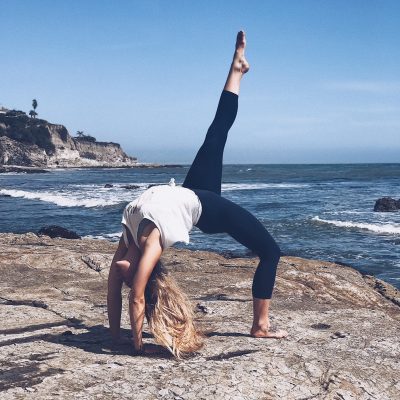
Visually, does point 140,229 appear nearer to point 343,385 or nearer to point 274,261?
point 274,261

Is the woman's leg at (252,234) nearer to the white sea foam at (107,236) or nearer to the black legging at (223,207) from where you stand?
the black legging at (223,207)

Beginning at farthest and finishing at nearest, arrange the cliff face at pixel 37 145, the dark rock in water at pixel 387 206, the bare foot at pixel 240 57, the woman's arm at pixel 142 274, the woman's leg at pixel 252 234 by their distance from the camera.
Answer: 1. the cliff face at pixel 37 145
2. the dark rock in water at pixel 387 206
3. the bare foot at pixel 240 57
4. the woman's leg at pixel 252 234
5. the woman's arm at pixel 142 274

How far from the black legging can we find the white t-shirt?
12cm

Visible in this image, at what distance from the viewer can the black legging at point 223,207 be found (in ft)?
12.2

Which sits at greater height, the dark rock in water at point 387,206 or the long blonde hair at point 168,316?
the long blonde hair at point 168,316

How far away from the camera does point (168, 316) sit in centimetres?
355

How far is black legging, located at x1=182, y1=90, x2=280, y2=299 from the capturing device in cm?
371

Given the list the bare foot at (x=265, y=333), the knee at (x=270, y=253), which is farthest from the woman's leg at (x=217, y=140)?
the bare foot at (x=265, y=333)

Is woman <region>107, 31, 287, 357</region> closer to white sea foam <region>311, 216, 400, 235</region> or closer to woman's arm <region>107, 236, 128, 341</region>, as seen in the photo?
woman's arm <region>107, 236, 128, 341</region>

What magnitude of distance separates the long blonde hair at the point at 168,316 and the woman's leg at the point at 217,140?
2.32 feet

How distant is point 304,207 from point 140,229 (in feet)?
78.7

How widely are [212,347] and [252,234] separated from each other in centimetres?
84

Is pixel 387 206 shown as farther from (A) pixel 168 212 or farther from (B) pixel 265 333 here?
(A) pixel 168 212

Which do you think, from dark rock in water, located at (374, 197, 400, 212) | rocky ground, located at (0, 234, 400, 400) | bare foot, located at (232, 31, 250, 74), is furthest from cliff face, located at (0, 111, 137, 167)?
bare foot, located at (232, 31, 250, 74)
